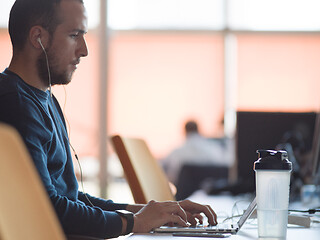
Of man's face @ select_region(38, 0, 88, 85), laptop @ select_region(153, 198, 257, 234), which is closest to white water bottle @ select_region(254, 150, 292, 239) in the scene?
laptop @ select_region(153, 198, 257, 234)

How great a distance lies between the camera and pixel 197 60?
7.90 metres

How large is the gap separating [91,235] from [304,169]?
226 cm

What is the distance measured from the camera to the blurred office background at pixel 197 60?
7.69 m

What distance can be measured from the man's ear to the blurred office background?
232 inches

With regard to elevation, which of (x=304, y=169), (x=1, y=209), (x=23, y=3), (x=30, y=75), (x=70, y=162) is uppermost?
(x=23, y=3)

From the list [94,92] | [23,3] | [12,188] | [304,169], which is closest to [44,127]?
[23,3]

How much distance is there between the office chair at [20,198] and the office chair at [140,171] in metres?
1.20

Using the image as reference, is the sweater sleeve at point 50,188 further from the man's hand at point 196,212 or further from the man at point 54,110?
the man's hand at point 196,212

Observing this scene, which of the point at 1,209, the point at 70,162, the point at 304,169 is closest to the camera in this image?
the point at 1,209

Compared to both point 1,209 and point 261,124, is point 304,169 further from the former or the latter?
point 1,209

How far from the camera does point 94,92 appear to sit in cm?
777

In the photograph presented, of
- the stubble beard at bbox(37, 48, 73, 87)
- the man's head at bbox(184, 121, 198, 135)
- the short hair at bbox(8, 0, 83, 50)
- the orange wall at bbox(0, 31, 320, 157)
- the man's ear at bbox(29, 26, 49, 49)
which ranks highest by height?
the short hair at bbox(8, 0, 83, 50)

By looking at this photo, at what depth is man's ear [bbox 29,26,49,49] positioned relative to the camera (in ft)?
5.70

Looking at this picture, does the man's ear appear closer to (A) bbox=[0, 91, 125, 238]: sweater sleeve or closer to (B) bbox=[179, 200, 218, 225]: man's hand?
(A) bbox=[0, 91, 125, 238]: sweater sleeve
